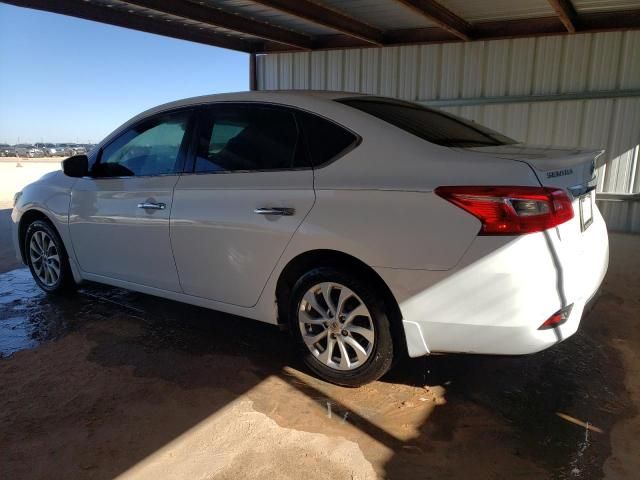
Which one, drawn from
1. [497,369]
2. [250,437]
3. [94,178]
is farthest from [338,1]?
[250,437]

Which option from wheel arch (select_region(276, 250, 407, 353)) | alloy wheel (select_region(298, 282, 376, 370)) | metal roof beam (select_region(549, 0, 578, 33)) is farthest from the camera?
metal roof beam (select_region(549, 0, 578, 33))

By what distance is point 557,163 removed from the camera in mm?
2443

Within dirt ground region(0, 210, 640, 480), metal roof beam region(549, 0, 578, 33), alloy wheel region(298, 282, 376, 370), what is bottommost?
dirt ground region(0, 210, 640, 480)

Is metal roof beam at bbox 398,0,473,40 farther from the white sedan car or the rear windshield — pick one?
the white sedan car

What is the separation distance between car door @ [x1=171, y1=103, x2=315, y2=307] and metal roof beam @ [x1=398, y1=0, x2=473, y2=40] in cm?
351

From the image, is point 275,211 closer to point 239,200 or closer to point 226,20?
point 239,200

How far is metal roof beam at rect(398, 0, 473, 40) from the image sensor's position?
607 cm

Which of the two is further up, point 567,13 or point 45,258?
point 567,13

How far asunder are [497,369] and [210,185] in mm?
2162

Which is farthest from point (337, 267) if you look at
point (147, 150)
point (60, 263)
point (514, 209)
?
point (60, 263)

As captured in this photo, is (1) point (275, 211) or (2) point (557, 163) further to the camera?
(1) point (275, 211)

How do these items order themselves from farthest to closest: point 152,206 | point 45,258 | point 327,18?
point 327,18
point 45,258
point 152,206

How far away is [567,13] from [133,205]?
572 cm

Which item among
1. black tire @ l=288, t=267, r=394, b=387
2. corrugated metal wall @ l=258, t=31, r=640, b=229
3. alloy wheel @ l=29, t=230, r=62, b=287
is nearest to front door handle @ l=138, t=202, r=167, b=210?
black tire @ l=288, t=267, r=394, b=387
